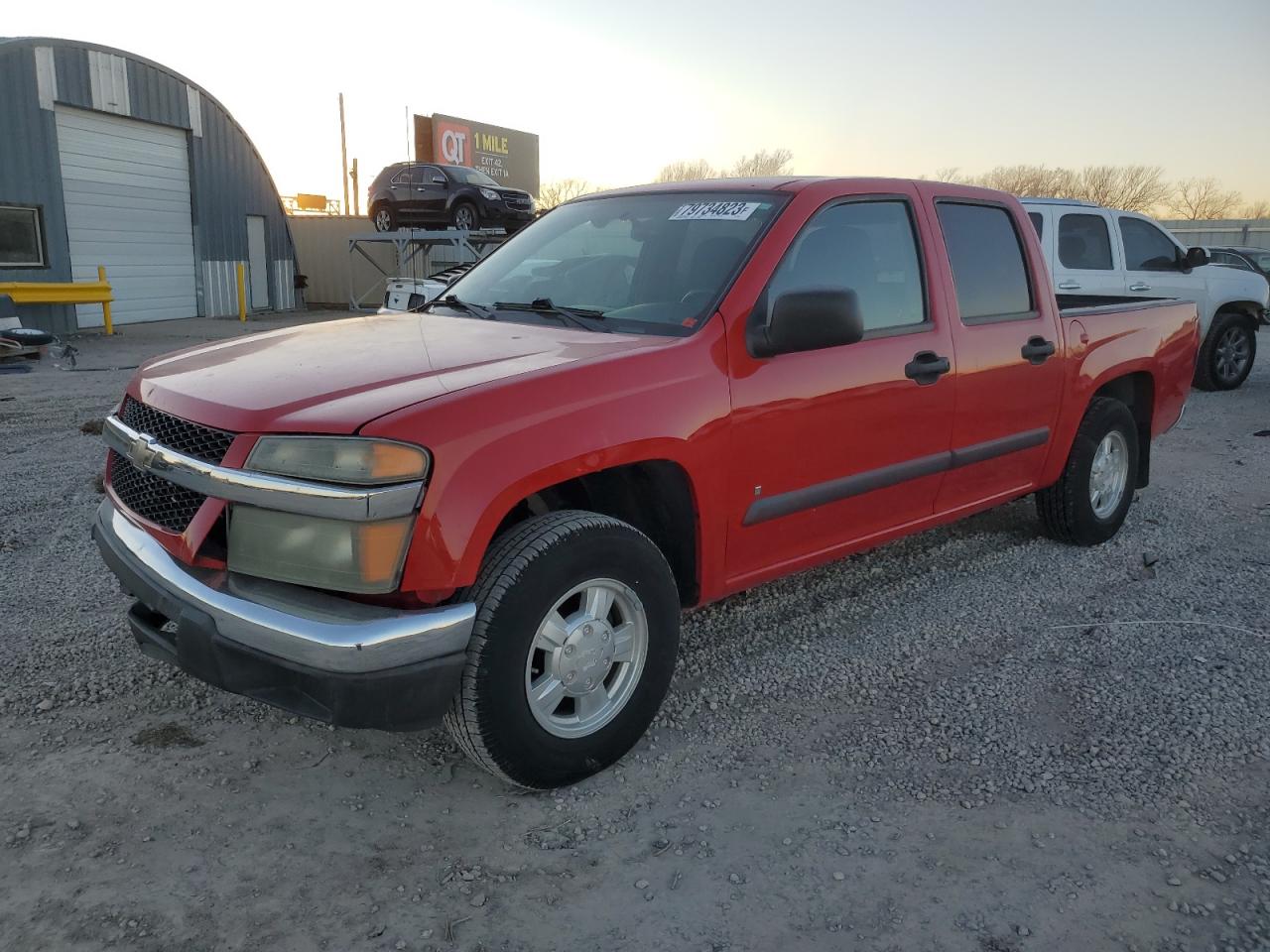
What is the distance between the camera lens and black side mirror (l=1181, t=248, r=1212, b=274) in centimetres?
973

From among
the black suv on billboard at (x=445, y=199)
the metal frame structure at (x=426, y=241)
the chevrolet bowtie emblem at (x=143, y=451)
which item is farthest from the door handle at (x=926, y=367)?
the black suv on billboard at (x=445, y=199)

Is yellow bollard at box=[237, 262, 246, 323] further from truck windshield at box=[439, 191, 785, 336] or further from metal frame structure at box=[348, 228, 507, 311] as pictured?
truck windshield at box=[439, 191, 785, 336]

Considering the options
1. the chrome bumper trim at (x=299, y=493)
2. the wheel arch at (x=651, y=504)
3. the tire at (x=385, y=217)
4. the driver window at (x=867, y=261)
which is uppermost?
the tire at (x=385, y=217)

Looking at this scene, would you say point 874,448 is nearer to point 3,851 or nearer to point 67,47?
point 3,851

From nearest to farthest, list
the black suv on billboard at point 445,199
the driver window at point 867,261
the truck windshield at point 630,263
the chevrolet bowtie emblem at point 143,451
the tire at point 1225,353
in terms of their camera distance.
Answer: the chevrolet bowtie emblem at point 143,451, the truck windshield at point 630,263, the driver window at point 867,261, the tire at point 1225,353, the black suv on billboard at point 445,199

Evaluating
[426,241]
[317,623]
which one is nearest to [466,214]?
[426,241]

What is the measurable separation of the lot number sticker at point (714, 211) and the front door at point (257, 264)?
64.0ft

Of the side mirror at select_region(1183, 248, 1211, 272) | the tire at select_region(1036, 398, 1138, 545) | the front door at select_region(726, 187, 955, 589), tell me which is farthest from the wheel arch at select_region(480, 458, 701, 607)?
the side mirror at select_region(1183, 248, 1211, 272)

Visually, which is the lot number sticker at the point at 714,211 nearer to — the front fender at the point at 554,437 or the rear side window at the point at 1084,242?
the front fender at the point at 554,437

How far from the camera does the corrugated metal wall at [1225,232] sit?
108ft

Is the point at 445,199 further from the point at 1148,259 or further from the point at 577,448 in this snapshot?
the point at 577,448

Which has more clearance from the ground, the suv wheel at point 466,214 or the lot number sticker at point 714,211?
the suv wheel at point 466,214

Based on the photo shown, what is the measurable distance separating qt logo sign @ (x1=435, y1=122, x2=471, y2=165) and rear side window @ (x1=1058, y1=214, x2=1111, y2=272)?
101ft

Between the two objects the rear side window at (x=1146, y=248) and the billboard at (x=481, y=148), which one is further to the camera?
the billboard at (x=481, y=148)
